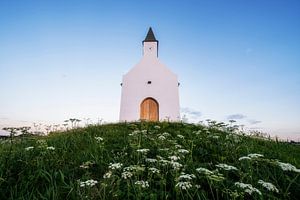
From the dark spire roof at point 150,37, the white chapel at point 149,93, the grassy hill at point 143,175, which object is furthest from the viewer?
the dark spire roof at point 150,37

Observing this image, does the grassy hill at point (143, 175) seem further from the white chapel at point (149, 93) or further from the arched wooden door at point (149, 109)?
the arched wooden door at point (149, 109)

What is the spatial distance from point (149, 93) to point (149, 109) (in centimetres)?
134

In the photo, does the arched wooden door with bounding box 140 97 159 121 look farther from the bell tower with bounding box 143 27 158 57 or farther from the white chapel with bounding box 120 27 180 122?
the bell tower with bounding box 143 27 158 57

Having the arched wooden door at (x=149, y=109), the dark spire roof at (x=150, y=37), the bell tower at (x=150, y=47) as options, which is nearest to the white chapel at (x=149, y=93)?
the arched wooden door at (x=149, y=109)

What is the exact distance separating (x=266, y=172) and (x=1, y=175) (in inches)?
154

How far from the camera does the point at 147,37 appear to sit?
24.3 m

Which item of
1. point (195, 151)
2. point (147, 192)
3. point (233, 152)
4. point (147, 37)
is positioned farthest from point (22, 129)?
point (147, 37)

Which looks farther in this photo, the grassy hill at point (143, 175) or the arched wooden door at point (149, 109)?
the arched wooden door at point (149, 109)

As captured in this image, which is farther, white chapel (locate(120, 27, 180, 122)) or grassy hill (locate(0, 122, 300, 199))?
white chapel (locate(120, 27, 180, 122))

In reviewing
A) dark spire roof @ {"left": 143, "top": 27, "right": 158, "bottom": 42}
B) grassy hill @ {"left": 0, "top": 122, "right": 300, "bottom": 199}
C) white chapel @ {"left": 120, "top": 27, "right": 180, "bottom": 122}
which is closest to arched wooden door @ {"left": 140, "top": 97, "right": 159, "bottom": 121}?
white chapel @ {"left": 120, "top": 27, "right": 180, "bottom": 122}

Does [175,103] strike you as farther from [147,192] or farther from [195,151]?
[147,192]

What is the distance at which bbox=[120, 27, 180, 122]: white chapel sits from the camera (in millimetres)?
20859

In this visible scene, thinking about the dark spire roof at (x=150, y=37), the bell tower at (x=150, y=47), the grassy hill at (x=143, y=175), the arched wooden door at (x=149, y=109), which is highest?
the dark spire roof at (x=150, y=37)

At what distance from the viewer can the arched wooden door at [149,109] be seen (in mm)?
20969
